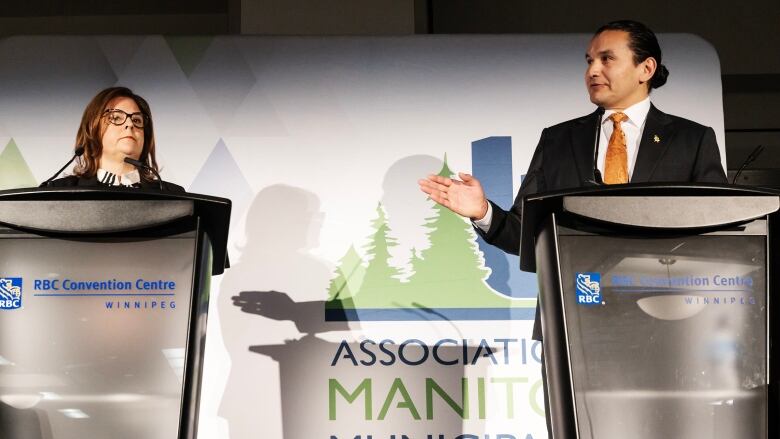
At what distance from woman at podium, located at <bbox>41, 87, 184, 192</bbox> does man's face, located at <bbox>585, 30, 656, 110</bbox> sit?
5.64 feet

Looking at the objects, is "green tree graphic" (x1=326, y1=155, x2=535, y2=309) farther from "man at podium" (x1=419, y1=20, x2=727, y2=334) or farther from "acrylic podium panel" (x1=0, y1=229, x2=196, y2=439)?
"acrylic podium panel" (x1=0, y1=229, x2=196, y2=439)

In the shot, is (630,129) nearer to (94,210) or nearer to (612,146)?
(612,146)

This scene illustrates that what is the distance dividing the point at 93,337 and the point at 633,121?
2.28 m

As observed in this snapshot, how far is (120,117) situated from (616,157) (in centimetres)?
194

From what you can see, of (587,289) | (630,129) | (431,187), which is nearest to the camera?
(587,289)

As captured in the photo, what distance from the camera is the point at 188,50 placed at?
12.9 feet

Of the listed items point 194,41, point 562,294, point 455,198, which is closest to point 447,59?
point 455,198

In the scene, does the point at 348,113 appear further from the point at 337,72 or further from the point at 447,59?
the point at 447,59

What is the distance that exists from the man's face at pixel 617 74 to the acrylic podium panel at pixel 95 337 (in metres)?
2.01

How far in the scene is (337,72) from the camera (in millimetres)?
3920

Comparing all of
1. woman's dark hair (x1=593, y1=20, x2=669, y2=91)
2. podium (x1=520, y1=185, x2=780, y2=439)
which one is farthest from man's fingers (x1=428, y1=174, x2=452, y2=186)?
podium (x1=520, y1=185, x2=780, y2=439)

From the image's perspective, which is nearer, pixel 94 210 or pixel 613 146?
pixel 94 210

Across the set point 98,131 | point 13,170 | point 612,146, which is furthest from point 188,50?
point 612,146

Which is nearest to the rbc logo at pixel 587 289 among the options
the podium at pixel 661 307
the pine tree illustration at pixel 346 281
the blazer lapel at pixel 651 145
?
the podium at pixel 661 307
